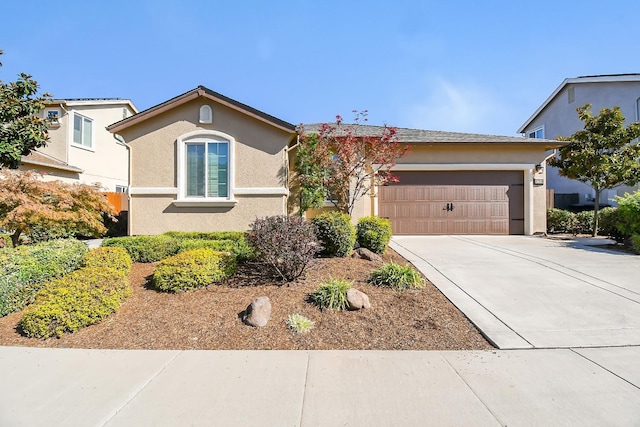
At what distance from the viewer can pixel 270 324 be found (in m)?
4.34

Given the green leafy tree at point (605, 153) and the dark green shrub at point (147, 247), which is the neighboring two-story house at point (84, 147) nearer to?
the dark green shrub at point (147, 247)

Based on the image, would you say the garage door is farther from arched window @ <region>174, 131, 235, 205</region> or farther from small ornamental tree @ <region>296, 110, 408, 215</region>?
arched window @ <region>174, 131, 235, 205</region>

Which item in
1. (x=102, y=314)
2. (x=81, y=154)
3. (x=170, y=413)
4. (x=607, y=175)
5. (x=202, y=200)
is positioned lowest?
(x=170, y=413)

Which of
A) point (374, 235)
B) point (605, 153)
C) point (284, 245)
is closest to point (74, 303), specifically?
point (284, 245)

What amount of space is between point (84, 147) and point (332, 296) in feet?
60.7

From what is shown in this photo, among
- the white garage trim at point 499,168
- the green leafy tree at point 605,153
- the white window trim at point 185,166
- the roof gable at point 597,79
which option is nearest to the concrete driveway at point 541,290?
the white garage trim at point 499,168

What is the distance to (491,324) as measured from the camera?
14.2ft

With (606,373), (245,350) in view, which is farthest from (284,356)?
(606,373)

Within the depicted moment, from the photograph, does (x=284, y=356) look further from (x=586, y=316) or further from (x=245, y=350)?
(x=586, y=316)

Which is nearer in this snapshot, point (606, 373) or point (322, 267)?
point (606, 373)

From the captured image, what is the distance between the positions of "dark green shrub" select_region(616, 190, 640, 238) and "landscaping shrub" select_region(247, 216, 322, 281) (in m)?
9.50

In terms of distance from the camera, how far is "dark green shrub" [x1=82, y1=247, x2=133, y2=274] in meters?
6.03

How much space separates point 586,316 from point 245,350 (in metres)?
4.77

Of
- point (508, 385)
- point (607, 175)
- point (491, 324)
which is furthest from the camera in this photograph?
point (607, 175)
